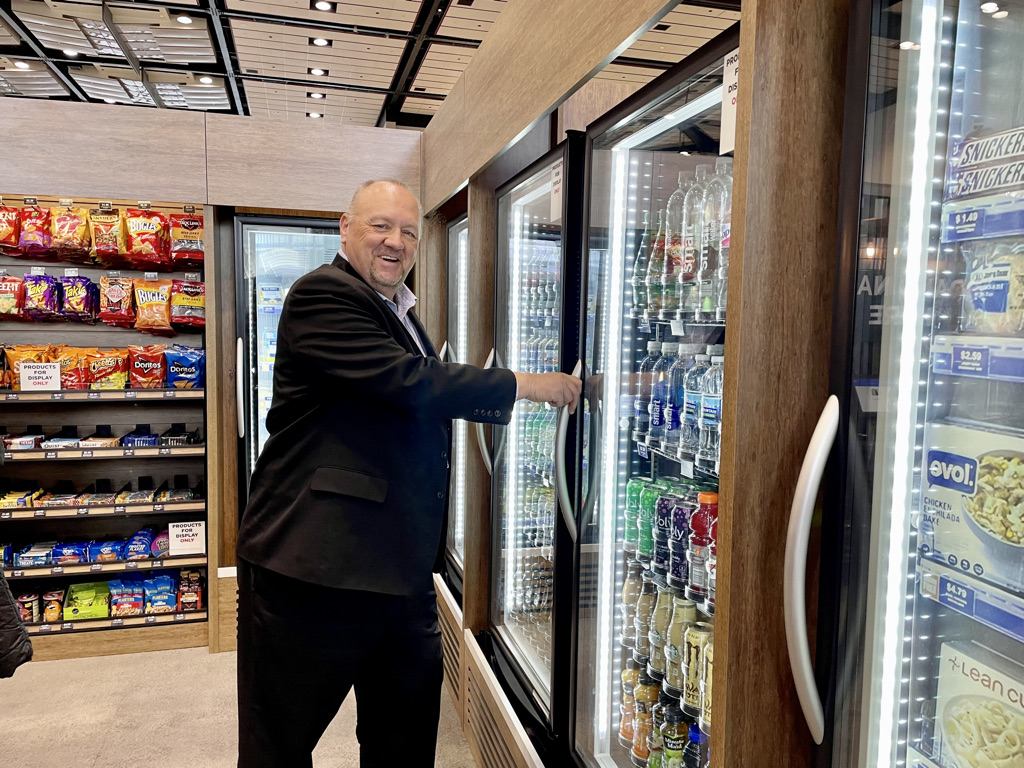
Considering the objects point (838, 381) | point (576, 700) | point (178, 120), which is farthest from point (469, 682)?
point (178, 120)

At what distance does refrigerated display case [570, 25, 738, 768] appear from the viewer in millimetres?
1574

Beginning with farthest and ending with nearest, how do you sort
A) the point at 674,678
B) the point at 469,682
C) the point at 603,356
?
the point at 469,682 → the point at 603,356 → the point at 674,678

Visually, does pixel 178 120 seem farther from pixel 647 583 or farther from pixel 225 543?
pixel 647 583

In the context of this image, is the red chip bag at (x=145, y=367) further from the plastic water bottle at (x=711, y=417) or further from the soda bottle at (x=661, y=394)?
the plastic water bottle at (x=711, y=417)

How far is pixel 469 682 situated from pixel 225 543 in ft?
6.00

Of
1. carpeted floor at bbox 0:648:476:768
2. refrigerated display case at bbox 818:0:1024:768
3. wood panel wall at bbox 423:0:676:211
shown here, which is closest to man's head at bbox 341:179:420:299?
wood panel wall at bbox 423:0:676:211

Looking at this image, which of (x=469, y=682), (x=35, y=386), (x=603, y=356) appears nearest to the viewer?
(x=603, y=356)

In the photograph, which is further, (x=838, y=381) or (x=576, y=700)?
(x=576, y=700)

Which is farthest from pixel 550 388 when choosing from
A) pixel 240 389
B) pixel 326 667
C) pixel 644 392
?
pixel 240 389

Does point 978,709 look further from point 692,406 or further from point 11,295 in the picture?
point 11,295

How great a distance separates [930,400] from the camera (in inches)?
37.3

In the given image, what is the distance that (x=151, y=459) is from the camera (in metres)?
4.12

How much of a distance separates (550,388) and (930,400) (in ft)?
3.22

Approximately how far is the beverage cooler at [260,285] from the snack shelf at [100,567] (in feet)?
1.48
